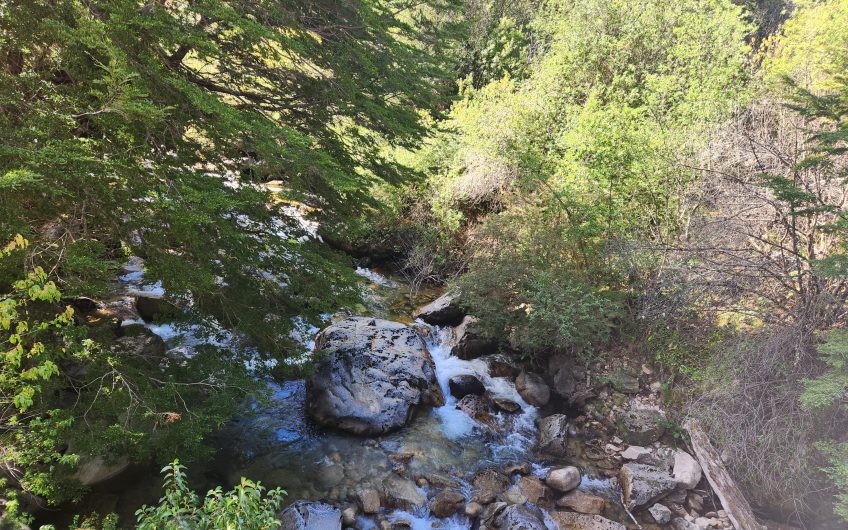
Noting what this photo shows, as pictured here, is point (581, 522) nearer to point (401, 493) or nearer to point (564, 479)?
point (564, 479)

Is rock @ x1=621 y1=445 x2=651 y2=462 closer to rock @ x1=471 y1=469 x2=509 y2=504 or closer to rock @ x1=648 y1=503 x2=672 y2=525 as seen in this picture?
rock @ x1=648 y1=503 x2=672 y2=525

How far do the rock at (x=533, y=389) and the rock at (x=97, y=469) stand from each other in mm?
6500

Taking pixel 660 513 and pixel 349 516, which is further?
pixel 660 513

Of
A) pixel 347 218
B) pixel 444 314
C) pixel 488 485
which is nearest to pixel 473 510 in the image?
pixel 488 485

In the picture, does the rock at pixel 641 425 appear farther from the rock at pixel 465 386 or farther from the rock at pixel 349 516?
the rock at pixel 349 516

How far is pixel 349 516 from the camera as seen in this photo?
5395 millimetres

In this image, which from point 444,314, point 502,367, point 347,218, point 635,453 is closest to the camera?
point 347,218

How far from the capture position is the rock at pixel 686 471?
19.8 ft

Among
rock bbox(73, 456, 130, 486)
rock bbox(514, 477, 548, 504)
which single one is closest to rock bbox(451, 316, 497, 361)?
rock bbox(514, 477, 548, 504)

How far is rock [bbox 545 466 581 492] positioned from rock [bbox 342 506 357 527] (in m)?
2.91

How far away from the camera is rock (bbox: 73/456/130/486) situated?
15.6 feet

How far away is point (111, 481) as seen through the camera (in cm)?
514

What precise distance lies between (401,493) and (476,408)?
2.46 metres

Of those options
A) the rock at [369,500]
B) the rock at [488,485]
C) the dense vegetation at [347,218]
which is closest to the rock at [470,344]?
the dense vegetation at [347,218]
